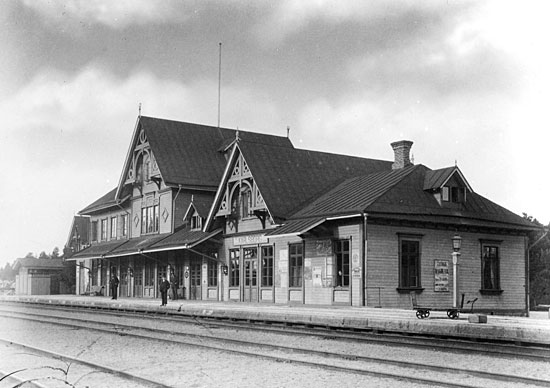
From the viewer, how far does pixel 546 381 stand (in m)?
9.82

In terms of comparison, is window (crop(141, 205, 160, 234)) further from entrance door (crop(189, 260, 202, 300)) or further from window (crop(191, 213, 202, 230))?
entrance door (crop(189, 260, 202, 300))

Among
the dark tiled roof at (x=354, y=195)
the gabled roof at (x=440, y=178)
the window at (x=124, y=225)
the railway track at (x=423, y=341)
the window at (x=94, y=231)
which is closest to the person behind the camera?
the railway track at (x=423, y=341)

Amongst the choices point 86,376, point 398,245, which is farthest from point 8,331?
point 398,245

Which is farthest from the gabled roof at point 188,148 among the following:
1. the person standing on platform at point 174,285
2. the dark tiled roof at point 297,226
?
the dark tiled roof at point 297,226

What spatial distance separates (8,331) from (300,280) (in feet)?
40.6

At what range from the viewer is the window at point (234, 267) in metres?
33.1

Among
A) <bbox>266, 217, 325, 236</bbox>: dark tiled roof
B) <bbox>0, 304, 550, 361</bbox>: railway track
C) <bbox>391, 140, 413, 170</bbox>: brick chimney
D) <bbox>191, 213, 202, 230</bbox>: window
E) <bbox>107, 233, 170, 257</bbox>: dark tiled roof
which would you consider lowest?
<bbox>0, 304, 550, 361</bbox>: railway track

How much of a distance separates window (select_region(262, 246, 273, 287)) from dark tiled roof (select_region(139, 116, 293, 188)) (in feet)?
31.5

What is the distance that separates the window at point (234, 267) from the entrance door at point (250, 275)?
2.34 ft

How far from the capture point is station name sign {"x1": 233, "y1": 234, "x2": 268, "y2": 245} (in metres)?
31.0

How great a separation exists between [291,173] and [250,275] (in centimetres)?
486

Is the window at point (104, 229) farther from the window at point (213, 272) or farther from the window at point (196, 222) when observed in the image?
the window at point (213, 272)

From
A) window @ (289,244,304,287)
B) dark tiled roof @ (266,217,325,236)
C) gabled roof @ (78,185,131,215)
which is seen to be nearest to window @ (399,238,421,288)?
dark tiled roof @ (266,217,325,236)

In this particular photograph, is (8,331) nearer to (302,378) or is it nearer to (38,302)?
(302,378)
